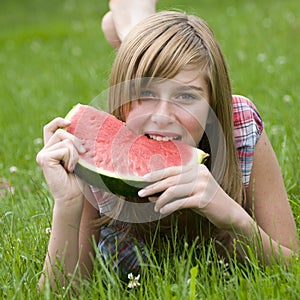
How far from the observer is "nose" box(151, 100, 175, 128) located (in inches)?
96.2

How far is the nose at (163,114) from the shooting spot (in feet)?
8.02

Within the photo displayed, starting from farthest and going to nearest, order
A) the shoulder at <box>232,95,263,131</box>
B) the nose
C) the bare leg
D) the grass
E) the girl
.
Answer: the bare leg
the shoulder at <box>232,95,263,131</box>
the nose
the girl
the grass

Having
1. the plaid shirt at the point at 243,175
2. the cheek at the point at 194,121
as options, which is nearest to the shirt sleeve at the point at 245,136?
the plaid shirt at the point at 243,175

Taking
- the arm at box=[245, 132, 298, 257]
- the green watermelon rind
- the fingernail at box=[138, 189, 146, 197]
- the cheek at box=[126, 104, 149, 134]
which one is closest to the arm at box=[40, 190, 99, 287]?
the green watermelon rind

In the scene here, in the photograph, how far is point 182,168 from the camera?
2287mm

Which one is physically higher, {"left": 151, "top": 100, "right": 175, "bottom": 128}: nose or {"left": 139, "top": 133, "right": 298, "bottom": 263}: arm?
{"left": 151, "top": 100, "right": 175, "bottom": 128}: nose

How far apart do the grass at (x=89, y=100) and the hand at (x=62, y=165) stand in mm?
294

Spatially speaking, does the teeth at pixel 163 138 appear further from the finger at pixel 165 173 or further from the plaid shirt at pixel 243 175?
the plaid shirt at pixel 243 175

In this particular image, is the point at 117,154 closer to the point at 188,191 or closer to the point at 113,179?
the point at 113,179

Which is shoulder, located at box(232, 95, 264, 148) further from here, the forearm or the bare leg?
the bare leg

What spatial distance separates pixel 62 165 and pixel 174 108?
18.3 inches

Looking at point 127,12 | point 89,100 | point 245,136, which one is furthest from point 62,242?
point 89,100

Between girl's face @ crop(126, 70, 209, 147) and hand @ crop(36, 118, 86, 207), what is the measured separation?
0.94ft

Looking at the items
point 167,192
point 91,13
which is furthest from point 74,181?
point 91,13
